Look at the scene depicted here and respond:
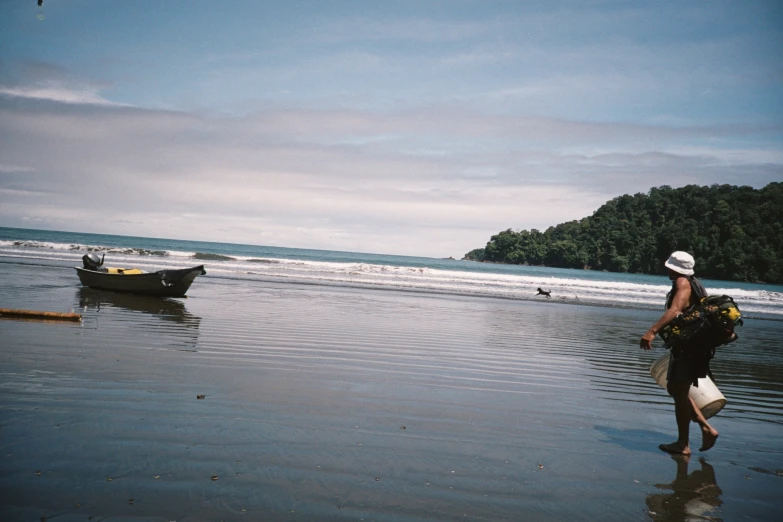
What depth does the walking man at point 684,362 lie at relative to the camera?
4797mm

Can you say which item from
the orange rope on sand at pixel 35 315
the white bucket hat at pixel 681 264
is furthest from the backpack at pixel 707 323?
the orange rope on sand at pixel 35 315

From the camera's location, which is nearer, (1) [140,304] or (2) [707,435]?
(2) [707,435]

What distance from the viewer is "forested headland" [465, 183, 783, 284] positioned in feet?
236

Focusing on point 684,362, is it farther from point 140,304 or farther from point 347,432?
point 140,304

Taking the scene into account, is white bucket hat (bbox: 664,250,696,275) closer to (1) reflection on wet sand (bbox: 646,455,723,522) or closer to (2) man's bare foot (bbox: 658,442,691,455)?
(2) man's bare foot (bbox: 658,442,691,455)

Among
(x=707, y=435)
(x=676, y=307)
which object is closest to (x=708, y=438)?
(x=707, y=435)

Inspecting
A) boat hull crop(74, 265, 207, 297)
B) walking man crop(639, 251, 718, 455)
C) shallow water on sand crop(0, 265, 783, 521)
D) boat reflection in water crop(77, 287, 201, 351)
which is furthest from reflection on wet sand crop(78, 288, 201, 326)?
walking man crop(639, 251, 718, 455)

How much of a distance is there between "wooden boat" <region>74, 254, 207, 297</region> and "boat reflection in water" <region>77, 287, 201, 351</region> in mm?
228

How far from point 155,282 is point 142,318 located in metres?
4.62

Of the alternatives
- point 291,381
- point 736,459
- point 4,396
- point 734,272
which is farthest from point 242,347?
point 734,272

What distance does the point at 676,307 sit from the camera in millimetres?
4848

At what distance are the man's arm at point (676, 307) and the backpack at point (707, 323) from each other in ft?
0.17

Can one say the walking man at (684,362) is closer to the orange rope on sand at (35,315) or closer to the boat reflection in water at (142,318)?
the boat reflection in water at (142,318)

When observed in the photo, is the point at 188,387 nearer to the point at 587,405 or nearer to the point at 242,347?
the point at 242,347
